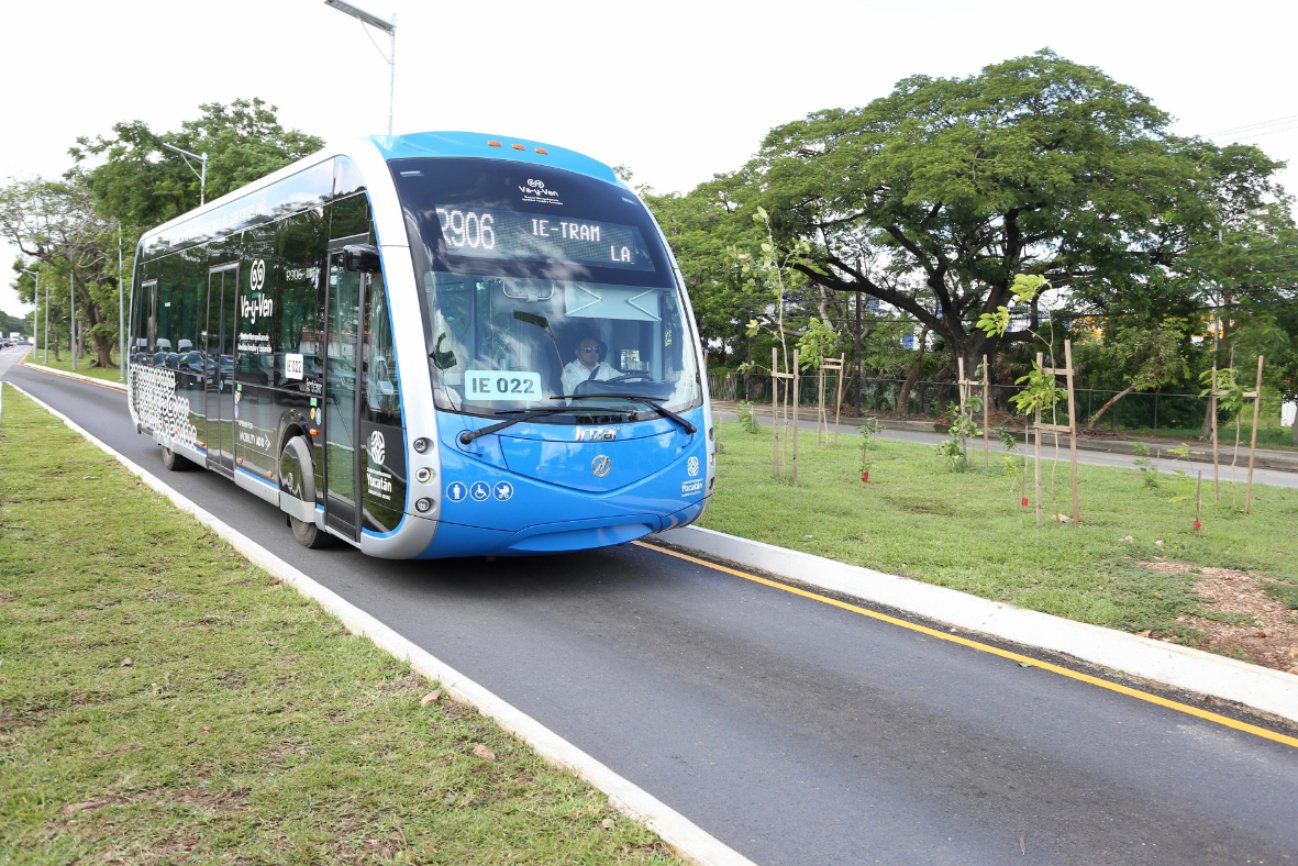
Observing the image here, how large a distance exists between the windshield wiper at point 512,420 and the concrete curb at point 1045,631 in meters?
2.66

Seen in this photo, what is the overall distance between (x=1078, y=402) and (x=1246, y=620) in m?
26.7

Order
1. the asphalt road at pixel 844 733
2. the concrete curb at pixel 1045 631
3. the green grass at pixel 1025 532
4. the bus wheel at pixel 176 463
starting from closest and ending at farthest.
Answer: the asphalt road at pixel 844 733 < the concrete curb at pixel 1045 631 < the green grass at pixel 1025 532 < the bus wheel at pixel 176 463

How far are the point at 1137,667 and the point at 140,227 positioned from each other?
151ft

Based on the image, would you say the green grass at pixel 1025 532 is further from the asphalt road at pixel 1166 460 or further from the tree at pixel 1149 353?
the tree at pixel 1149 353

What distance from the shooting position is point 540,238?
24.4 ft

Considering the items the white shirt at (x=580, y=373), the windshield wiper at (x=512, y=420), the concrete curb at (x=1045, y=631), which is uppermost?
the white shirt at (x=580, y=373)

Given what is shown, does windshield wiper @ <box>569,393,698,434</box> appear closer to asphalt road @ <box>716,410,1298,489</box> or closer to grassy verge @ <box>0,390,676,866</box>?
grassy verge @ <box>0,390,676,866</box>

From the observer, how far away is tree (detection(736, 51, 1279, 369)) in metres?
25.6

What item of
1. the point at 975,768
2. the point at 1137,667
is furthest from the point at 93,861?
the point at 1137,667

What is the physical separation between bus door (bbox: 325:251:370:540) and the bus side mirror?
87 mm

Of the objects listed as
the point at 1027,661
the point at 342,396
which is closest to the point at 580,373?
the point at 342,396

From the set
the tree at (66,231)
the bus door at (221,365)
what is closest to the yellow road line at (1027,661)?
the bus door at (221,365)

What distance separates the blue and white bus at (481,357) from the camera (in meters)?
6.90

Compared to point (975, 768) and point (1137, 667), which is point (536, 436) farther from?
point (1137, 667)
